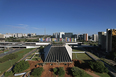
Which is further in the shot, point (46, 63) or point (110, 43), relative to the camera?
point (110, 43)

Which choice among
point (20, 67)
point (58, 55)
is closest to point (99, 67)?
point (58, 55)

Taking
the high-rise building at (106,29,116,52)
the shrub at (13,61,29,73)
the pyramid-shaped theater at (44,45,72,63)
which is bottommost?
the shrub at (13,61,29,73)

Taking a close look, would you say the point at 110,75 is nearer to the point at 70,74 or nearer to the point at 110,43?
the point at 70,74

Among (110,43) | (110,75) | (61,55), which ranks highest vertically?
(110,43)

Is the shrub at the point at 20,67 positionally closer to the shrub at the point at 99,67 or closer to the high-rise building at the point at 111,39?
the shrub at the point at 99,67

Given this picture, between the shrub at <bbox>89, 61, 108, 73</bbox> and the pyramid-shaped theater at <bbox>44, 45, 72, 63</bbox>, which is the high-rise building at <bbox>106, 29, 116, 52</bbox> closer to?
the shrub at <bbox>89, 61, 108, 73</bbox>

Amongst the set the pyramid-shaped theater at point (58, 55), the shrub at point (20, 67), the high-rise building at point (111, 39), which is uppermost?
the high-rise building at point (111, 39)

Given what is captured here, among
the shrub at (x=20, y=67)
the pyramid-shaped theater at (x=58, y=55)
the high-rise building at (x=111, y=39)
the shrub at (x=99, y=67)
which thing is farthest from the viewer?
the high-rise building at (x=111, y=39)

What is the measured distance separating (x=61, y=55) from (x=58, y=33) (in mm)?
64944

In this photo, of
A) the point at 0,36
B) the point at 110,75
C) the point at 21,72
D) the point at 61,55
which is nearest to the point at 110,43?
the point at 110,75

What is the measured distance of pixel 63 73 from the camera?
1492cm

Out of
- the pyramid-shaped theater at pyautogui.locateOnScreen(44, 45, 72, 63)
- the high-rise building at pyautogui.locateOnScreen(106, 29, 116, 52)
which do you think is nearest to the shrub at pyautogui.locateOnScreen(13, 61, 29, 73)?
the pyramid-shaped theater at pyautogui.locateOnScreen(44, 45, 72, 63)

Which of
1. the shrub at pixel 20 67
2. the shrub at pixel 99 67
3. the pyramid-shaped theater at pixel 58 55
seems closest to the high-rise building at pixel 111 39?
the shrub at pixel 99 67

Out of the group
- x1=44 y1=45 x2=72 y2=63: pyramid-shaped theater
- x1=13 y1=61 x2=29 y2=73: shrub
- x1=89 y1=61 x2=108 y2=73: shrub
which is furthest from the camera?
x1=44 y1=45 x2=72 y2=63: pyramid-shaped theater
